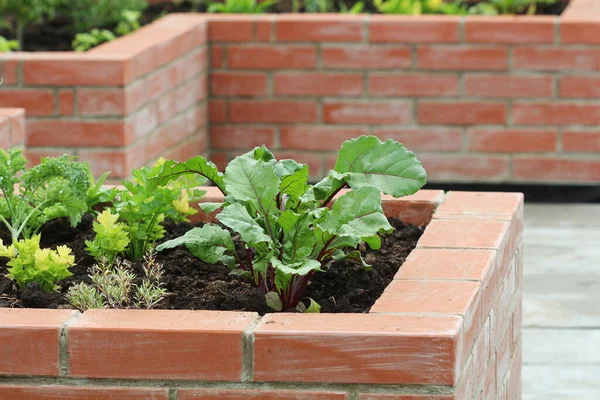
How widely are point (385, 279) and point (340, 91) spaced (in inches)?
153

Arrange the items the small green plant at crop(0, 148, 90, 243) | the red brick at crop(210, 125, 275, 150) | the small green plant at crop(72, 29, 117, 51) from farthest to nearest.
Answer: the red brick at crop(210, 125, 275, 150) < the small green plant at crop(72, 29, 117, 51) < the small green plant at crop(0, 148, 90, 243)

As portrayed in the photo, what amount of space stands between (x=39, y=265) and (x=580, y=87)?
174 inches

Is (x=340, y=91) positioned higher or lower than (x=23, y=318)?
lower

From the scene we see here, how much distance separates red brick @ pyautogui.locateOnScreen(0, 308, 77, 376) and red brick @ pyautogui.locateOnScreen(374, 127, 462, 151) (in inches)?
181

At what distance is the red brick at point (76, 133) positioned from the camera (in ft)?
18.9

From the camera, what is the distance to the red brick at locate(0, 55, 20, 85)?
5.70 metres

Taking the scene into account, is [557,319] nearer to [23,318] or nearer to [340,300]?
[340,300]

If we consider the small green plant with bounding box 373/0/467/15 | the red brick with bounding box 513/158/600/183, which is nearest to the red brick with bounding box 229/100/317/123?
the small green plant with bounding box 373/0/467/15

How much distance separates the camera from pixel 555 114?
688 centimetres

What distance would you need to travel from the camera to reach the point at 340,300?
2977 millimetres

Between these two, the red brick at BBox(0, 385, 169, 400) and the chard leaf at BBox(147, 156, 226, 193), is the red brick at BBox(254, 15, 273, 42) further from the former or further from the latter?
the red brick at BBox(0, 385, 169, 400)

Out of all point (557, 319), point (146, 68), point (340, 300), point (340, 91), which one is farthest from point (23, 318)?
point (340, 91)

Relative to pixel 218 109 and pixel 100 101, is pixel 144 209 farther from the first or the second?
pixel 218 109

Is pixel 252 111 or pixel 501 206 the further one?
pixel 252 111
